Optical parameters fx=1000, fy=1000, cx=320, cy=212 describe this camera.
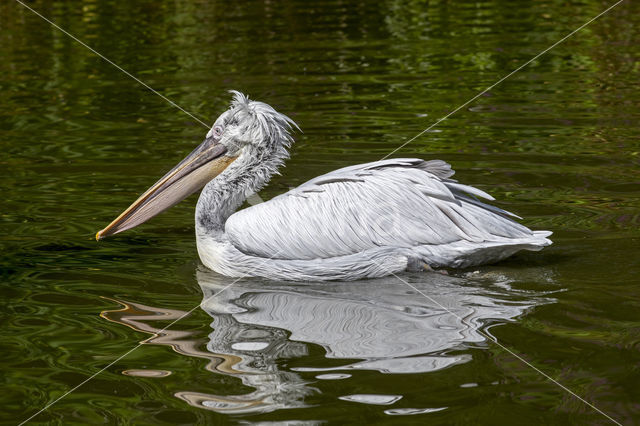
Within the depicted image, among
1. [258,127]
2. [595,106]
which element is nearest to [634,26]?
[595,106]

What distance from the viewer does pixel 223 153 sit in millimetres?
5344

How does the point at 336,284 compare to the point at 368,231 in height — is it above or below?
below

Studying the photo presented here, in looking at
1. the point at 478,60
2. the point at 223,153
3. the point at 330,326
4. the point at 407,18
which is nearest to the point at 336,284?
the point at 330,326

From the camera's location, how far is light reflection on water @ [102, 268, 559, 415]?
362 centimetres

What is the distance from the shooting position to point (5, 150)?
308 inches

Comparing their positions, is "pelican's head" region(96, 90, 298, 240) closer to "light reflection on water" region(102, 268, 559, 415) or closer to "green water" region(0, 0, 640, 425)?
"green water" region(0, 0, 640, 425)

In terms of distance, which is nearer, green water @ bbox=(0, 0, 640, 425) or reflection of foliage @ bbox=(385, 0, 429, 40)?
green water @ bbox=(0, 0, 640, 425)

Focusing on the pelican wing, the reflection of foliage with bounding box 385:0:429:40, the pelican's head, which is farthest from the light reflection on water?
the reflection of foliage with bounding box 385:0:429:40

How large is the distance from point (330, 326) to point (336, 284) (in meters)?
0.65

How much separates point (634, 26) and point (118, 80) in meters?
6.32

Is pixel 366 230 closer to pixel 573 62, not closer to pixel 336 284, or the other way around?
pixel 336 284

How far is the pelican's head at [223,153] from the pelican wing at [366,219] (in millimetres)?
407

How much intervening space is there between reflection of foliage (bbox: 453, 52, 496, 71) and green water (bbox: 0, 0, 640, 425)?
47 millimetres

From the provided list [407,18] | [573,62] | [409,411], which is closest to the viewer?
[409,411]
